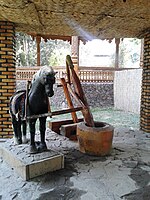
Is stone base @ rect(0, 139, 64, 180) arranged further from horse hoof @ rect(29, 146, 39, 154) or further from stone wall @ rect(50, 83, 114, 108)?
stone wall @ rect(50, 83, 114, 108)

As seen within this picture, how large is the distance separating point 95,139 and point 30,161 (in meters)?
1.04

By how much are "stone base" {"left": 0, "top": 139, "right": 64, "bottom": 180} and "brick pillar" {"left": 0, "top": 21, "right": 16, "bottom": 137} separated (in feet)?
4.01

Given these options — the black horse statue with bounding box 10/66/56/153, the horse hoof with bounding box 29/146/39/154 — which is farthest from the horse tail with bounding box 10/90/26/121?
the horse hoof with bounding box 29/146/39/154

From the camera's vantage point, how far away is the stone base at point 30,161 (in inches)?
104

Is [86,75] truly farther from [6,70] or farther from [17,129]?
[17,129]

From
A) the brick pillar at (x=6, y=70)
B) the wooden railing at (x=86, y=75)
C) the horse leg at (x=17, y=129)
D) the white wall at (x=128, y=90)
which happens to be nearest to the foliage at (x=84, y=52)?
the wooden railing at (x=86, y=75)

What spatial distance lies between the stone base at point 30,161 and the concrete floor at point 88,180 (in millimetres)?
68

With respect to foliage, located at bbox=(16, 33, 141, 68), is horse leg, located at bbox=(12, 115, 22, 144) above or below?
below

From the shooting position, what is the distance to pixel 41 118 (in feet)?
9.95

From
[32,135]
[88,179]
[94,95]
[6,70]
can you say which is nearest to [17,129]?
[32,135]

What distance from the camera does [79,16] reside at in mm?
3705

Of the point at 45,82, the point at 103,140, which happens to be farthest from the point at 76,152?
the point at 45,82

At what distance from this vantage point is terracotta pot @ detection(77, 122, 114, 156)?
10.7 ft

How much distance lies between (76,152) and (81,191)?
1111 millimetres
